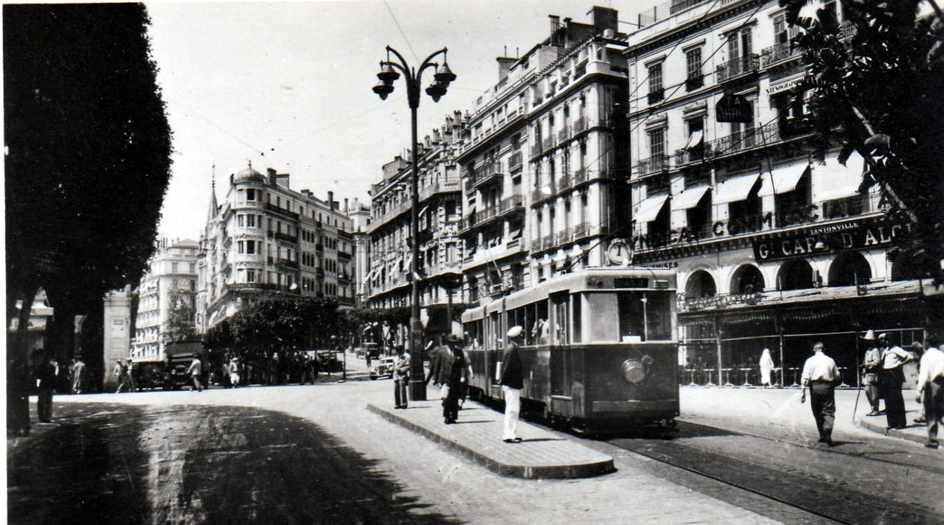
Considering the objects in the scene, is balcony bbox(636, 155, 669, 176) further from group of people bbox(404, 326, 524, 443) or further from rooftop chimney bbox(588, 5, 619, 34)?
group of people bbox(404, 326, 524, 443)

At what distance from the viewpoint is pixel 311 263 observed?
91.4 m

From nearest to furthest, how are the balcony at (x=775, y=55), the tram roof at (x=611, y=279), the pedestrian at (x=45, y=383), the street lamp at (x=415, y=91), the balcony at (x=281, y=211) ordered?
the tram roof at (x=611, y=279), the street lamp at (x=415, y=91), the pedestrian at (x=45, y=383), the balcony at (x=775, y=55), the balcony at (x=281, y=211)

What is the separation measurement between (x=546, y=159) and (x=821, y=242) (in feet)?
67.4

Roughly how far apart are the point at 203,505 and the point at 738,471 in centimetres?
589

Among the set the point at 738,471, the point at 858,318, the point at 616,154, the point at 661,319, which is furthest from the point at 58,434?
the point at 616,154

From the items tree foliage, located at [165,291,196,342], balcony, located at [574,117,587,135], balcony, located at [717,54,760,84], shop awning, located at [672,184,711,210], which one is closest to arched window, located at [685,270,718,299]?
shop awning, located at [672,184,711,210]

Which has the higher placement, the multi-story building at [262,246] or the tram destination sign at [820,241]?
the multi-story building at [262,246]

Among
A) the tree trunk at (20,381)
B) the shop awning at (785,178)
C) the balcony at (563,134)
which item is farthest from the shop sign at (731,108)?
the tree trunk at (20,381)

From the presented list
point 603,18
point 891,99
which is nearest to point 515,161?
point 603,18

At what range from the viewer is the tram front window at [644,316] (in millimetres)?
13469

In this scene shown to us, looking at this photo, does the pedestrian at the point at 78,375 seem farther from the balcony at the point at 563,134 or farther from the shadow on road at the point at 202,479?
the balcony at the point at 563,134

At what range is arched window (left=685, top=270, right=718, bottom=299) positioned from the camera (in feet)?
119

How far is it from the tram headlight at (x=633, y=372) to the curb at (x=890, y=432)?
14.4ft

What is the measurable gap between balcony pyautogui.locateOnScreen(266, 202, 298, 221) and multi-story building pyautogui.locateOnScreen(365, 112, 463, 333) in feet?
27.2
